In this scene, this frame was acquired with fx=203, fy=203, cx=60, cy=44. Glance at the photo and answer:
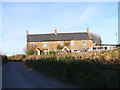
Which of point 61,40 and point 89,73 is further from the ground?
point 61,40

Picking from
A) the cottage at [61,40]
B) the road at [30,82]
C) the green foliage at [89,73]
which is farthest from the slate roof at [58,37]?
the green foliage at [89,73]

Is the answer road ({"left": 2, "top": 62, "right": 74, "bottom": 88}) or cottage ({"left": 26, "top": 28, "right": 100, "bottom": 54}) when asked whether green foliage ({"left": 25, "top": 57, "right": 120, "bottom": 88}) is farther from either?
cottage ({"left": 26, "top": 28, "right": 100, "bottom": 54})

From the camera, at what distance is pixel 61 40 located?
209 feet

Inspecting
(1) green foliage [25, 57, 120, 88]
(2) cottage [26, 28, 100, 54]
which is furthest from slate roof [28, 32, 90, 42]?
(1) green foliage [25, 57, 120, 88]

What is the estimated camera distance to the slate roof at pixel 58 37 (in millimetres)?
63719

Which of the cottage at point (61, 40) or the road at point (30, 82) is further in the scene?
the cottage at point (61, 40)

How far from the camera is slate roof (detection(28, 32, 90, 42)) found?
6372cm

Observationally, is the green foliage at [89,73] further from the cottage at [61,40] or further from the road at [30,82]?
the cottage at [61,40]

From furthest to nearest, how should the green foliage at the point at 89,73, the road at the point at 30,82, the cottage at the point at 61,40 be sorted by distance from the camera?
the cottage at the point at 61,40
the road at the point at 30,82
the green foliage at the point at 89,73

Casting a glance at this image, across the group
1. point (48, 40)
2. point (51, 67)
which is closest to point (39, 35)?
point (48, 40)

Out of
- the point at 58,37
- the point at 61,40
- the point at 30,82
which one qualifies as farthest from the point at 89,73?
the point at 58,37

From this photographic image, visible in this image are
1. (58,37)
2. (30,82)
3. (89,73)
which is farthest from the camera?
(58,37)

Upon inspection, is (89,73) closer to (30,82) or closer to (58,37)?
(30,82)

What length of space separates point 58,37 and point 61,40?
2038mm
